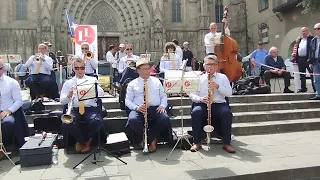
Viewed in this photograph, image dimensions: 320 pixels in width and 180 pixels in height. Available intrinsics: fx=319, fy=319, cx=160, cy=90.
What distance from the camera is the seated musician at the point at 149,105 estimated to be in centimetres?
557

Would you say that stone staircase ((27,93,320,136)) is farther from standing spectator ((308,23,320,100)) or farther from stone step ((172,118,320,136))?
standing spectator ((308,23,320,100))

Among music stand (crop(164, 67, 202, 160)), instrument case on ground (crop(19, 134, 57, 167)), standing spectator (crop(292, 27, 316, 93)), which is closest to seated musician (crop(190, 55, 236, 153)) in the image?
music stand (crop(164, 67, 202, 160))

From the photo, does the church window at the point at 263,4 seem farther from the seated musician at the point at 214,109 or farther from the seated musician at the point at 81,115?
the seated musician at the point at 81,115

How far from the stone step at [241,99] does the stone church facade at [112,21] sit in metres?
14.6

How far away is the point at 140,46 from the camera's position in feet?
77.7

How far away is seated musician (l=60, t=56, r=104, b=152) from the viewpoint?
5273 mm

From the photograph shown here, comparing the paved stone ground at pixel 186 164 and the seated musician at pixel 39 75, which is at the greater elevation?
the seated musician at pixel 39 75

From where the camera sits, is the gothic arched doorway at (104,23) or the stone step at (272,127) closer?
the stone step at (272,127)

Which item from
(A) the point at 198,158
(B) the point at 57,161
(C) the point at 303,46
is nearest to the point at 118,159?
(B) the point at 57,161

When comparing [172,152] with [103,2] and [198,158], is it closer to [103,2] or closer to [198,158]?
[198,158]

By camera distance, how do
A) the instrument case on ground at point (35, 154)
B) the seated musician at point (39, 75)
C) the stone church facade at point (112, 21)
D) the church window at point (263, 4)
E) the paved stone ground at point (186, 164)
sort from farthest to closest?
the church window at point (263, 4), the stone church facade at point (112, 21), the seated musician at point (39, 75), the instrument case on ground at point (35, 154), the paved stone ground at point (186, 164)

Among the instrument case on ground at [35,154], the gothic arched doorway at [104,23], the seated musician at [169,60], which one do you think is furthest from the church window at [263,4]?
the instrument case on ground at [35,154]

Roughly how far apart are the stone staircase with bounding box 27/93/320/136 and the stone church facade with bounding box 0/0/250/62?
14.7 metres

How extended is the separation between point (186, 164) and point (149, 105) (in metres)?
1.36
